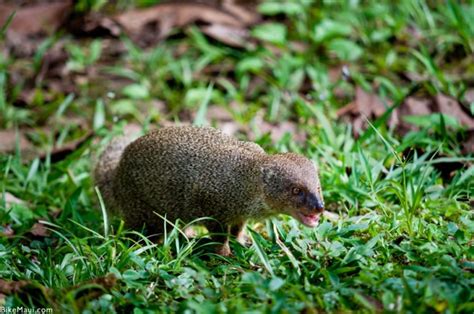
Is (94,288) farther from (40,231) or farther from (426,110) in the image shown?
(426,110)

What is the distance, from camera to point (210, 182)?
14.4 ft

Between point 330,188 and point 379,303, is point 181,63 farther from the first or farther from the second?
point 379,303

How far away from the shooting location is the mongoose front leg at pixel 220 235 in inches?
167

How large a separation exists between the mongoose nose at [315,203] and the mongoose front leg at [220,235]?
0.51 metres

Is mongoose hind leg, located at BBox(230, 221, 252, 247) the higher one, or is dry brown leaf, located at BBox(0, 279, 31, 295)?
dry brown leaf, located at BBox(0, 279, 31, 295)

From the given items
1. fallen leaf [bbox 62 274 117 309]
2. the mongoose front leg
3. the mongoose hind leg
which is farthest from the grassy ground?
the mongoose hind leg

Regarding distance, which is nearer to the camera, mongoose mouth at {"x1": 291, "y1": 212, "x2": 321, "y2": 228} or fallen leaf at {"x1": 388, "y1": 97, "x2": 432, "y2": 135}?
mongoose mouth at {"x1": 291, "y1": 212, "x2": 321, "y2": 228}

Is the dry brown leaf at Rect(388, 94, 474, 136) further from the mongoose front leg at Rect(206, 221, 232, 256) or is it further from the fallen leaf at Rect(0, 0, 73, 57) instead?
the fallen leaf at Rect(0, 0, 73, 57)

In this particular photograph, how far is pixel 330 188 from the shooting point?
185 inches

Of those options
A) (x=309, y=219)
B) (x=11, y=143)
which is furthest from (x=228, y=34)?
(x=309, y=219)

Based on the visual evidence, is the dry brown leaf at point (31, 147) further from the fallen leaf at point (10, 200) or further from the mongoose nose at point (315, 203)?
the mongoose nose at point (315, 203)

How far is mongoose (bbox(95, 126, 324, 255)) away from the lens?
162 inches

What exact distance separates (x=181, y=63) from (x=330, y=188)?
2.72 meters

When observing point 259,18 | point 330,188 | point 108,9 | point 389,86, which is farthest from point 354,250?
point 108,9
